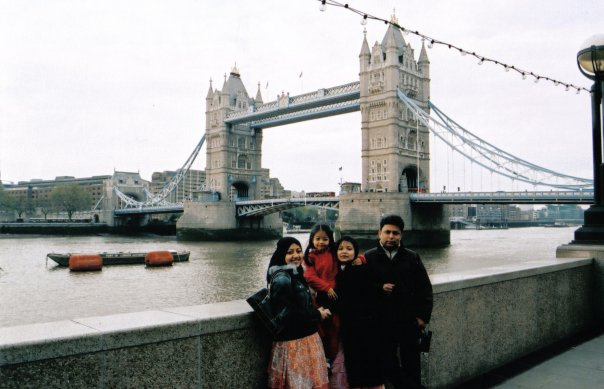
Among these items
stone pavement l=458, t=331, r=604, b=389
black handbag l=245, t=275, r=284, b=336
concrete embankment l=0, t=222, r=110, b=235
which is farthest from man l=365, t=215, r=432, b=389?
concrete embankment l=0, t=222, r=110, b=235

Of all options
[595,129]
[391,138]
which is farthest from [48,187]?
[595,129]

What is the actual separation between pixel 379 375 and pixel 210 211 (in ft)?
148

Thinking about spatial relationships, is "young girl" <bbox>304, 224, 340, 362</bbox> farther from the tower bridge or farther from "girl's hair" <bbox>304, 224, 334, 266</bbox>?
the tower bridge

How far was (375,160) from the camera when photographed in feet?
126

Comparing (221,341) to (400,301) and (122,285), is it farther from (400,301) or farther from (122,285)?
(122,285)

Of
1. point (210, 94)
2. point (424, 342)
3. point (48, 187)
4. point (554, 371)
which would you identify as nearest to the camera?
point (424, 342)

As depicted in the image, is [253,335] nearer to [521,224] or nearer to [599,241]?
[599,241]

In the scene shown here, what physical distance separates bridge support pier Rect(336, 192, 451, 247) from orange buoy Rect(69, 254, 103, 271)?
15.9 meters

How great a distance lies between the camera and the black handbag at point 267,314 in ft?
8.12

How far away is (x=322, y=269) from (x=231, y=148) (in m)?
51.0

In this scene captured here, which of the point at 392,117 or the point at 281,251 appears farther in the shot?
the point at 392,117

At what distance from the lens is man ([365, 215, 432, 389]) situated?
2.86 metres

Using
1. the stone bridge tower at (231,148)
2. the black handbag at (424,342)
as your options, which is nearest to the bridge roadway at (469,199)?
the stone bridge tower at (231,148)

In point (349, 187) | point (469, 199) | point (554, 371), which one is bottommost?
point (554, 371)
